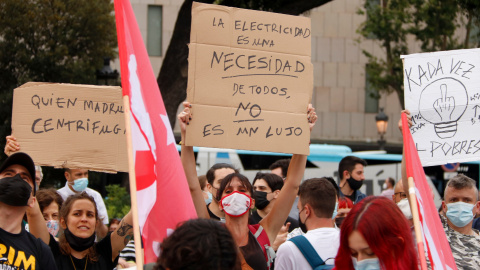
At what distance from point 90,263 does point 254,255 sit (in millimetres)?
1138

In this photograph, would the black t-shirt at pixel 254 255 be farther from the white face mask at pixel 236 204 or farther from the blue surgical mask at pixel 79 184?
the blue surgical mask at pixel 79 184

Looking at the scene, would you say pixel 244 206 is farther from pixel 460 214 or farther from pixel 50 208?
pixel 50 208

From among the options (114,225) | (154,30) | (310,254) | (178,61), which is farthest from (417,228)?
(154,30)

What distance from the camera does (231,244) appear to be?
2.47m

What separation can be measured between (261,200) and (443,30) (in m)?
16.8

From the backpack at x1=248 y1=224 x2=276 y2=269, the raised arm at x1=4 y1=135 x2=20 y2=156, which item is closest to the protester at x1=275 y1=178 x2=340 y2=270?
the backpack at x1=248 y1=224 x2=276 y2=269

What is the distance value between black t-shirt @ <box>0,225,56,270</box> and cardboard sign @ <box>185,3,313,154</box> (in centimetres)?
121

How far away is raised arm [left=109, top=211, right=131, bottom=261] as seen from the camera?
15.4 ft

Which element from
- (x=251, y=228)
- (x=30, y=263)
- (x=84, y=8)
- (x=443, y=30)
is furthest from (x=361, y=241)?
(x=443, y=30)

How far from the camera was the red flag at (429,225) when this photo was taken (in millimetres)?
3690

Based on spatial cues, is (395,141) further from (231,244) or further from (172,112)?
(231,244)

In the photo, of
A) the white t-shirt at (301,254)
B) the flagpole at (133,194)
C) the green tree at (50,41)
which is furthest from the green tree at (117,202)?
the flagpole at (133,194)

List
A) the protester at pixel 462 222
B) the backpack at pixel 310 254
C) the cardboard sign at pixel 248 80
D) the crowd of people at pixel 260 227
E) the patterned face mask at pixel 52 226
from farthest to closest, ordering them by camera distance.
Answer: the patterned face mask at pixel 52 226
the protester at pixel 462 222
the cardboard sign at pixel 248 80
the backpack at pixel 310 254
the crowd of people at pixel 260 227

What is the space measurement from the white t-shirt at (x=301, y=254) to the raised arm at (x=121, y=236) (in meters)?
1.09
